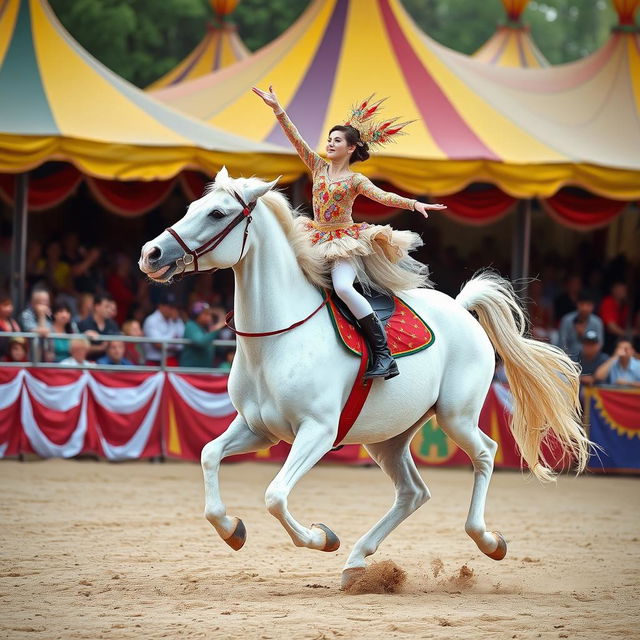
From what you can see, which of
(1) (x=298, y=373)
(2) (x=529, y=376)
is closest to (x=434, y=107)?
(2) (x=529, y=376)

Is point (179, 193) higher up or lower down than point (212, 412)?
higher up

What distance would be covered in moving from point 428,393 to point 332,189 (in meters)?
1.37

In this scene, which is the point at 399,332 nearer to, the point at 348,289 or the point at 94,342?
the point at 348,289

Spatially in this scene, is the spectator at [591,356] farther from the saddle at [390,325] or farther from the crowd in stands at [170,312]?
the saddle at [390,325]

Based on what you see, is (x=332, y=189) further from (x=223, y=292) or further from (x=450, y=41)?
(x=450, y=41)

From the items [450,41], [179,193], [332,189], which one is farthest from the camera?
[450,41]

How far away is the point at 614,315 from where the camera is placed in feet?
52.4

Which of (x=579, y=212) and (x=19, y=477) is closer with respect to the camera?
(x=19, y=477)

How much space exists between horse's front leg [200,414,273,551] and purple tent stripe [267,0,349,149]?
26.5ft

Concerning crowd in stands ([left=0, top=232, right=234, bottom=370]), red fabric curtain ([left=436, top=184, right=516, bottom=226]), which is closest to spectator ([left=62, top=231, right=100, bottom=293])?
crowd in stands ([left=0, top=232, right=234, bottom=370])

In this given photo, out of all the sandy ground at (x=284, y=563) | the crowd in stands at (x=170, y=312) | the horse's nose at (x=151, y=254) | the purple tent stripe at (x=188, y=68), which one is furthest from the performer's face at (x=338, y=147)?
the purple tent stripe at (x=188, y=68)

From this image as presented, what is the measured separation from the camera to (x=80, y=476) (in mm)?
11367

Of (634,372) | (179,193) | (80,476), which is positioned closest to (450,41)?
(179,193)

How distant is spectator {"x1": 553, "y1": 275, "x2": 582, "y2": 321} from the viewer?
16234mm
